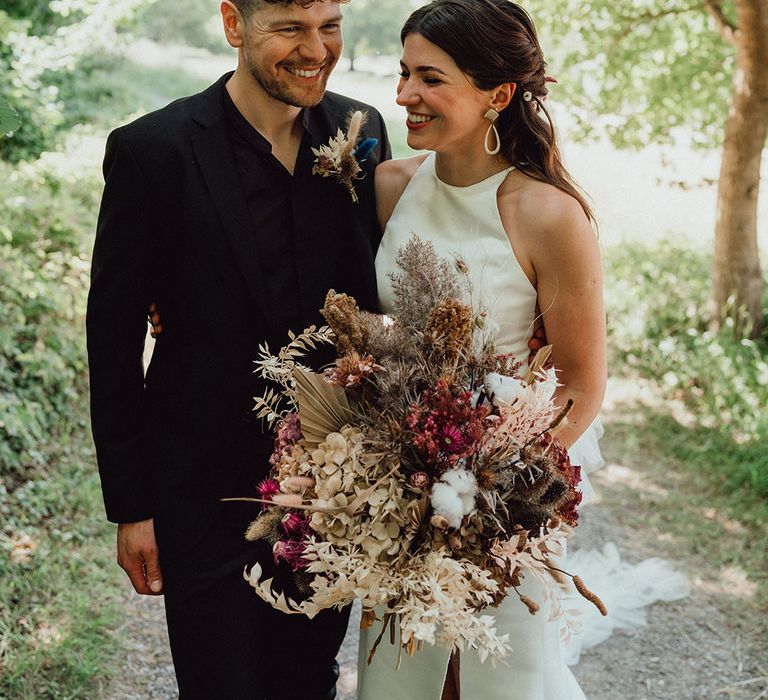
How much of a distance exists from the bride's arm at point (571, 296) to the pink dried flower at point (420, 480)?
2.60 feet

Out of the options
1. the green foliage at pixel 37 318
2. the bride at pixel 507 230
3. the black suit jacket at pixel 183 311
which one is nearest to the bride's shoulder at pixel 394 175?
the bride at pixel 507 230

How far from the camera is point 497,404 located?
182 cm

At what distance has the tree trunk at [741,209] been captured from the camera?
20.4 ft

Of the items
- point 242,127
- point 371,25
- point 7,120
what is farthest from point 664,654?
point 371,25

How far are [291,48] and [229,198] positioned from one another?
17.9 inches

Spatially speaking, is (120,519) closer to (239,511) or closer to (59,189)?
(239,511)

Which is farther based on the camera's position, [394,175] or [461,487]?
[394,175]

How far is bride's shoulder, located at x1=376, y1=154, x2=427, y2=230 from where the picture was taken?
2.93 meters

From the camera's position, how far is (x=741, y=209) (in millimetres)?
6488

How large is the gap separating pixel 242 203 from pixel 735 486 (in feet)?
13.3

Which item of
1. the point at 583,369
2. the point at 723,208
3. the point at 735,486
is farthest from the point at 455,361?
the point at 723,208

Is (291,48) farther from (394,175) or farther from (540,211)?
(540,211)

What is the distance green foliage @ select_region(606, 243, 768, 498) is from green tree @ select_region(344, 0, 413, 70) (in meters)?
26.3

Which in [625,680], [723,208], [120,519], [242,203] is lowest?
[625,680]
